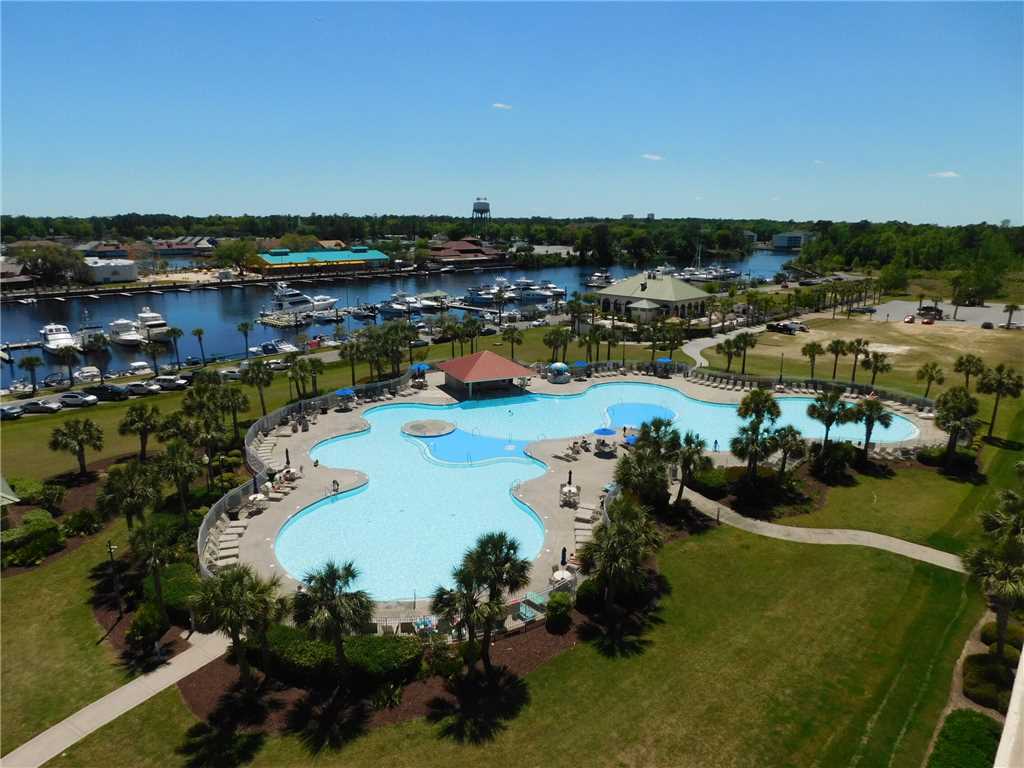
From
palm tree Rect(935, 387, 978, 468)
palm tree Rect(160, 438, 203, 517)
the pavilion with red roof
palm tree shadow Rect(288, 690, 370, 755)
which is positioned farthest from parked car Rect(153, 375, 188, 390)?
palm tree Rect(935, 387, 978, 468)

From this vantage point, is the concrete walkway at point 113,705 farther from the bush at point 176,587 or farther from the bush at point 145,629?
the bush at point 176,587

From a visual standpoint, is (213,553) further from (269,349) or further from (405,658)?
(269,349)

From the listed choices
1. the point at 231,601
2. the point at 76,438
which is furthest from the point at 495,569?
the point at 76,438

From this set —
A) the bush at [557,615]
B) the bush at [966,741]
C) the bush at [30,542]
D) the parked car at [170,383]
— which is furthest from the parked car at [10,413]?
the bush at [966,741]

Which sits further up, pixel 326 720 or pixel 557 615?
pixel 557 615

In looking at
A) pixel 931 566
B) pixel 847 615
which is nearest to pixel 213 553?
pixel 847 615

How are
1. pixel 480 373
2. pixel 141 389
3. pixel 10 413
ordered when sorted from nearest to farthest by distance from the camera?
pixel 10 413 → pixel 480 373 → pixel 141 389

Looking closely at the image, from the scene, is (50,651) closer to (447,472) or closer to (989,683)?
(447,472)
